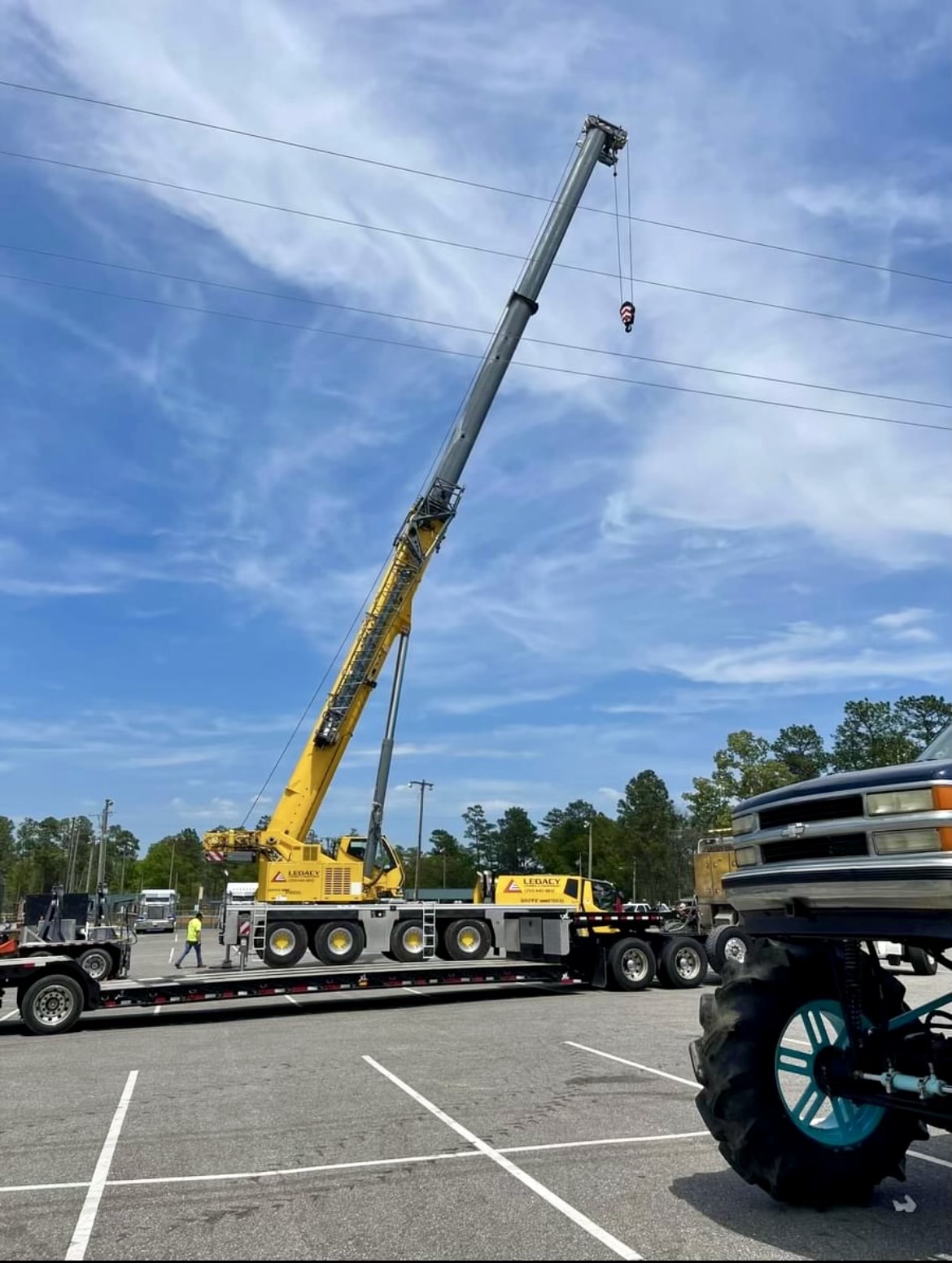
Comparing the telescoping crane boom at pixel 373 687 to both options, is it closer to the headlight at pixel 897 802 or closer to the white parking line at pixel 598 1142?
the white parking line at pixel 598 1142

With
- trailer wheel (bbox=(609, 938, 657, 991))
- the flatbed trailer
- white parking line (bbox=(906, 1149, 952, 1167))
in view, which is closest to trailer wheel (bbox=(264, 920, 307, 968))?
the flatbed trailer

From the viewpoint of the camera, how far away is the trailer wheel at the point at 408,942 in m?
19.5

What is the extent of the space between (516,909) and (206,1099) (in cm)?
1150

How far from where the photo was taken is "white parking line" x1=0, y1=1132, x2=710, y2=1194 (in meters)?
6.15

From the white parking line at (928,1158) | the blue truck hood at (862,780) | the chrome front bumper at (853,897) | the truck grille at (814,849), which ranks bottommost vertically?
the white parking line at (928,1158)

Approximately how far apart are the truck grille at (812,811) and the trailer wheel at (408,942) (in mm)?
15185

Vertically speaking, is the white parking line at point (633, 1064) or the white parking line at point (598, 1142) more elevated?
the white parking line at point (598, 1142)

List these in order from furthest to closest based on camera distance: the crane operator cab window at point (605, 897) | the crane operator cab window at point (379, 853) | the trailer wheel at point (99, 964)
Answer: the crane operator cab window at point (379, 853), the crane operator cab window at point (605, 897), the trailer wheel at point (99, 964)

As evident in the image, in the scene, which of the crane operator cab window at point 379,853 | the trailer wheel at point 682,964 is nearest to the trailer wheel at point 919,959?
the trailer wheel at point 682,964

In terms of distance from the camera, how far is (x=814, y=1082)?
5.17 meters

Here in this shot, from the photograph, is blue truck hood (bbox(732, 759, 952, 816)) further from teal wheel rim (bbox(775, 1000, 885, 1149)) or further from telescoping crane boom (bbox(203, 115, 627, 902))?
telescoping crane boom (bbox(203, 115, 627, 902))

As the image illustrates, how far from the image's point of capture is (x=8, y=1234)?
206 inches

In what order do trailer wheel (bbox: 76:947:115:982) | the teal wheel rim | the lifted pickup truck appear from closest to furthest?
the lifted pickup truck
the teal wheel rim
trailer wheel (bbox: 76:947:115:982)

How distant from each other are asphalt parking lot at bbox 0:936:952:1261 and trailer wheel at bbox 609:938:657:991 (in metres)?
6.87
